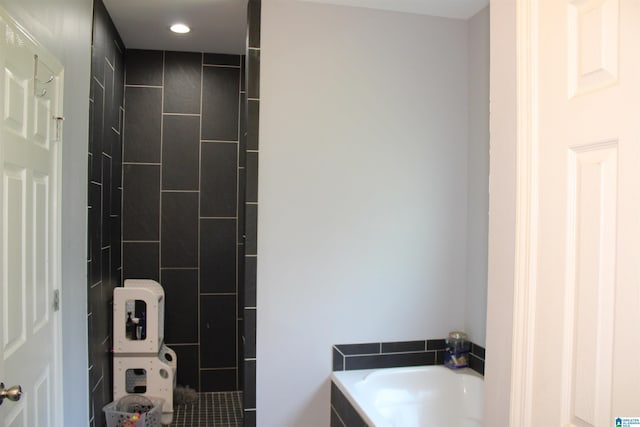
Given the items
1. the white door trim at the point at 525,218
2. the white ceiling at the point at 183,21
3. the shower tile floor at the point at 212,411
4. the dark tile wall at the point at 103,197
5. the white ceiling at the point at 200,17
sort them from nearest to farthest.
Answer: the white door trim at the point at 525,218
the dark tile wall at the point at 103,197
the white ceiling at the point at 200,17
the white ceiling at the point at 183,21
the shower tile floor at the point at 212,411

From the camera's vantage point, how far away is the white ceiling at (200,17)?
2.85 metres

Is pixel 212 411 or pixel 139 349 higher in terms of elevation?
pixel 139 349

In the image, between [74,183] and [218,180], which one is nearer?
[74,183]

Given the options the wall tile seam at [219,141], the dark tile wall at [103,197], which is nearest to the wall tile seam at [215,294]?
the dark tile wall at [103,197]

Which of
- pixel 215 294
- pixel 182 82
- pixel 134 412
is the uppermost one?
pixel 182 82

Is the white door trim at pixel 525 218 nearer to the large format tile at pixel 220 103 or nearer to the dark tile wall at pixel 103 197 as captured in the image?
the dark tile wall at pixel 103 197

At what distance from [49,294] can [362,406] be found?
4.85ft

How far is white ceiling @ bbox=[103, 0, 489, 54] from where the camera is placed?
9.36 feet

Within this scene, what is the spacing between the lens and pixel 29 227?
69.8 inches

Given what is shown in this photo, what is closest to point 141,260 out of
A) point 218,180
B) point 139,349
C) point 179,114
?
point 139,349

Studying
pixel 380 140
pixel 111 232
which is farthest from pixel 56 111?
pixel 380 140

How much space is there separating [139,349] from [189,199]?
121cm

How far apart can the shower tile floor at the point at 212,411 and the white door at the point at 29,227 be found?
5.02 ft

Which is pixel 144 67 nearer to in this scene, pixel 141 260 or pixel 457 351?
pixel 141 260
